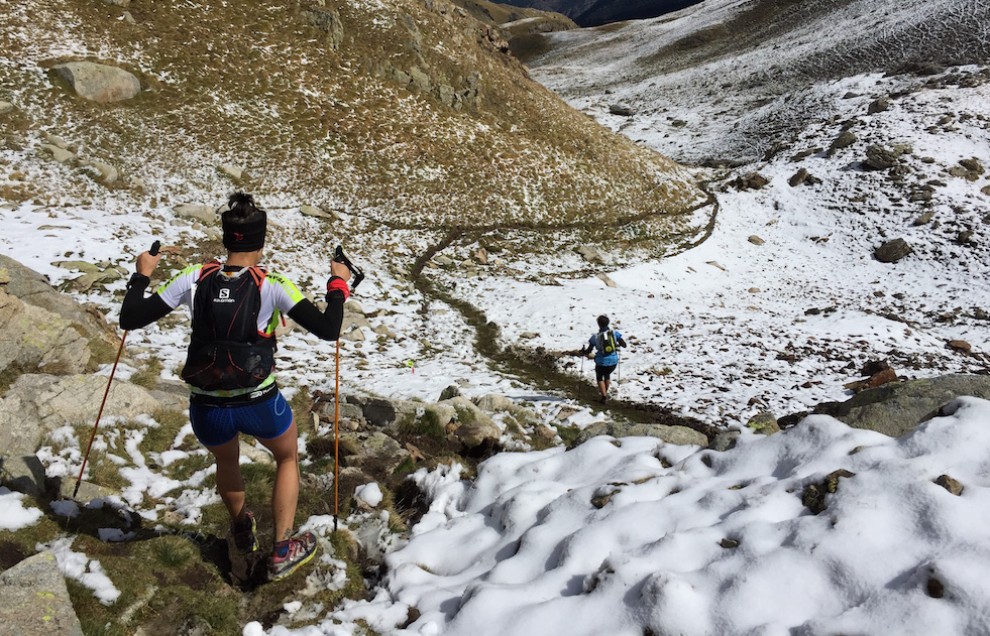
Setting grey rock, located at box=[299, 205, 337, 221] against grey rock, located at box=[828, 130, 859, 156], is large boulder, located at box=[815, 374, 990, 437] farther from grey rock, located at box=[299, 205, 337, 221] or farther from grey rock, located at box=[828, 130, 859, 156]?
grey rock, located at box=[828, 130, 859, 156]

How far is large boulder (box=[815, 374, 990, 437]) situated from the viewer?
7.62m

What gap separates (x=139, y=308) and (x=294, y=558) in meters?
2.88

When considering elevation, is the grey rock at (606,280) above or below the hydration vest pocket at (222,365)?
below

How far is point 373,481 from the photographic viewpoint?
782 cm

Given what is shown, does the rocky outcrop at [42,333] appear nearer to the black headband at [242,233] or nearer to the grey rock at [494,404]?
the black headband at [242,233]

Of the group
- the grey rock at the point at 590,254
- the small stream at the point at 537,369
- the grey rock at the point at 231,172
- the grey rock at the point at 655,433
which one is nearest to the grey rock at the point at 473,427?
the grey rock at the point at 655,433

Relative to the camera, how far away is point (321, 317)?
189 inches

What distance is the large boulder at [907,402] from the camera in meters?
7.62

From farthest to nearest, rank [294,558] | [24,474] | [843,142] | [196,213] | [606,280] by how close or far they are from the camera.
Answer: [843,142] → [606,280] → [196,213] → [24,474] → [294,558]

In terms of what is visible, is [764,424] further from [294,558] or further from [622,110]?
[622,110]

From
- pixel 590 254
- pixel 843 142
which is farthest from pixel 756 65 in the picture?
pixel 590 254

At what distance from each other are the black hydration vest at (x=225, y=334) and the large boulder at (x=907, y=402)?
8.07 meters

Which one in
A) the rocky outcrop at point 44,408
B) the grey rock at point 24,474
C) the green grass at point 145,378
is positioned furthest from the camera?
the green grass at point 145,378

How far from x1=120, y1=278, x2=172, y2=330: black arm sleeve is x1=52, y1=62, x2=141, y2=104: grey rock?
26485mm
